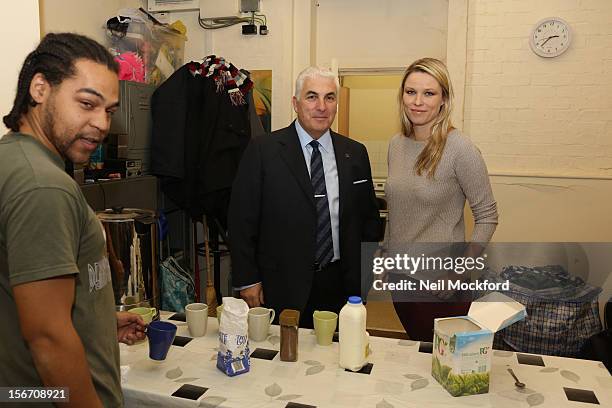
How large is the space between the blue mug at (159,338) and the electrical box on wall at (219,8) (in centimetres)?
305

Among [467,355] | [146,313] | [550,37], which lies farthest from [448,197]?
[550,37]

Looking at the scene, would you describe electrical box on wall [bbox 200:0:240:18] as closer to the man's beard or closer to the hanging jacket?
the hanging jacket

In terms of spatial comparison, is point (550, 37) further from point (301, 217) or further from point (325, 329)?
point (325, 329)

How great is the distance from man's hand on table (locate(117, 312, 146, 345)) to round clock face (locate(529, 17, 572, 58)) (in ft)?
10.4

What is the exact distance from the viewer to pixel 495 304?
4.79 ft

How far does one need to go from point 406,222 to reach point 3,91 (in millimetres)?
1476

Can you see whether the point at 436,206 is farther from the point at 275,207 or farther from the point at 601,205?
the point at 601,205

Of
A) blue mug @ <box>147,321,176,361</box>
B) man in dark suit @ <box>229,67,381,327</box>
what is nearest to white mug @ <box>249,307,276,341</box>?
blue mug @ <box>147,321,176,361</box>

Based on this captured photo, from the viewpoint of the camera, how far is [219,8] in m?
3.94

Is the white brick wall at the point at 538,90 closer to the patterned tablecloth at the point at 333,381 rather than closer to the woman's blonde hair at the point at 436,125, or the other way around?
the woman's blonde hair at the point at 436,125

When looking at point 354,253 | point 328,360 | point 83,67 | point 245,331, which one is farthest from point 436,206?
point 83,67

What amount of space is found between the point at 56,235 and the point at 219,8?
3.42 m

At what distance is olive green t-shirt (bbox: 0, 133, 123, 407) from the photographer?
87cm

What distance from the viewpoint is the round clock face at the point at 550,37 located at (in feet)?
11.4
